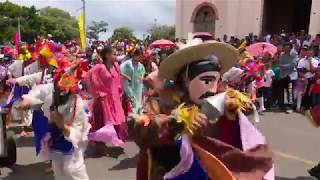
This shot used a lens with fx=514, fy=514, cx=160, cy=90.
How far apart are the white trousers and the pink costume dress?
2.12 metres

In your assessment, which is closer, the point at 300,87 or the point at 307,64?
the point at 307,64

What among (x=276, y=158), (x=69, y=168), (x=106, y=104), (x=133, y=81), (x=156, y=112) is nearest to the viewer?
(x=156, y=112)

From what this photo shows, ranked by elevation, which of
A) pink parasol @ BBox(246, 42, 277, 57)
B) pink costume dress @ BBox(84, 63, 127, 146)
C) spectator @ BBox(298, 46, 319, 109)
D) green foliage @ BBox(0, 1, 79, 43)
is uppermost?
green foliage @ BBox(0, 1, 79, 43)

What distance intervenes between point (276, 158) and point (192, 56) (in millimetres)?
4220

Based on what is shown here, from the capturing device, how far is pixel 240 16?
2720cm

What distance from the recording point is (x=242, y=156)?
308cm

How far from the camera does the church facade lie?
1064 inches

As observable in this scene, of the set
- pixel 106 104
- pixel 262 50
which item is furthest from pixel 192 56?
pixel 262 50

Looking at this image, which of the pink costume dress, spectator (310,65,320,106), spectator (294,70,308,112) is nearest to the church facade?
spectator (294,70,308,112)

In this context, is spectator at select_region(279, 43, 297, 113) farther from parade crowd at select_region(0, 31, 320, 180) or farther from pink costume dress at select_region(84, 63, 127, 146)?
pink costume dress at select_region(84, 63, 127, 146)

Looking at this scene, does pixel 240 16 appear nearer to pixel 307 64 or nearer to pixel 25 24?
pixel 307 64

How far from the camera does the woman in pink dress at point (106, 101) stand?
23.0 feet

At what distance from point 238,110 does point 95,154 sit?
14.6 ft

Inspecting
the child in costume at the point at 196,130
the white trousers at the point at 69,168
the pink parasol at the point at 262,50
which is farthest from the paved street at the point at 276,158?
the pink parasol at the point at 262,50
